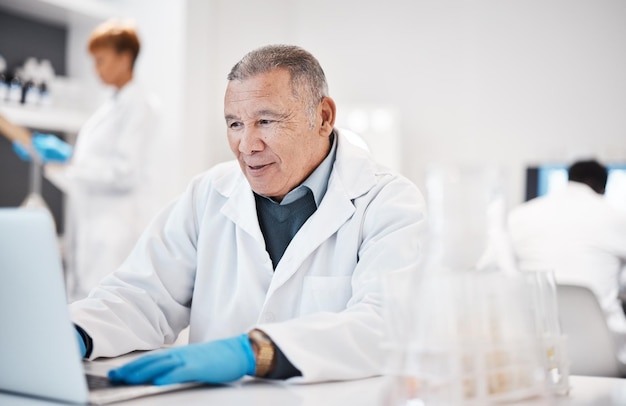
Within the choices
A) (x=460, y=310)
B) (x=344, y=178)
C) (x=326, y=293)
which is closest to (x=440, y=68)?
(x=344, y=178)

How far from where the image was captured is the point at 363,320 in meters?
1.02

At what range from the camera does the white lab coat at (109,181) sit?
3092 mm

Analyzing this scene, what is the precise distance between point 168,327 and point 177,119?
2611mm

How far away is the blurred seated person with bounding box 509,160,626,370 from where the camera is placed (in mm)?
2672

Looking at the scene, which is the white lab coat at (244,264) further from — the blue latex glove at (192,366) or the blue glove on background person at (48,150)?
the blue glove on background person at (48,150)

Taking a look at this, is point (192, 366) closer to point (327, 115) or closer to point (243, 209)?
point (243, 209)

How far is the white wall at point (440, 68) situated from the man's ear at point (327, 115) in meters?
2.51

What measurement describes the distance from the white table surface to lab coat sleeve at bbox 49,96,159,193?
227 centimetres

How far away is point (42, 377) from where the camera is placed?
804mm

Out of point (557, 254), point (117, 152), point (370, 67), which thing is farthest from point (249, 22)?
point (557, 254)

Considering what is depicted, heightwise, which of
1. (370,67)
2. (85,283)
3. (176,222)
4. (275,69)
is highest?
(370,67)

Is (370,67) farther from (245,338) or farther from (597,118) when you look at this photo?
(245,338)

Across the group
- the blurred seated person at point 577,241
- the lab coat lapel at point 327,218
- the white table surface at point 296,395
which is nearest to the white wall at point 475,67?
the blurred seated person at point 577,241

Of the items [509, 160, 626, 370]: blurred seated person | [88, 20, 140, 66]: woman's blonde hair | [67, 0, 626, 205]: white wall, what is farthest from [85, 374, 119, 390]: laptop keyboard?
[67, 0, 626, 205]: white wall
